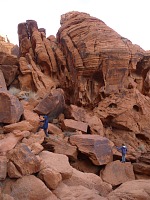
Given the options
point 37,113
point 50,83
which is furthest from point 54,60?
point 37,113

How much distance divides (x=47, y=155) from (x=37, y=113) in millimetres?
3315

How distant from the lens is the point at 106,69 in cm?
1205

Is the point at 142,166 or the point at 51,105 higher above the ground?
the point at 51,105

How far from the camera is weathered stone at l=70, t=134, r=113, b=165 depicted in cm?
897

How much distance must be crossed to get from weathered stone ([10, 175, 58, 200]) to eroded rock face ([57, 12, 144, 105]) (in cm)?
741

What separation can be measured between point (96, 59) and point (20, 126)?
6159 mm

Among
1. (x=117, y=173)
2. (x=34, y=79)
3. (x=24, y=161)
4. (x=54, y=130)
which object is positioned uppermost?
(x=34, y=79)

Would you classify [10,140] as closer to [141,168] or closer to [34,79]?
[141,168]

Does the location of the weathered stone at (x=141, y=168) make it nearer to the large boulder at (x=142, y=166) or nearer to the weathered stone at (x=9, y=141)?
→ the large boulder at (x=142, y=166)

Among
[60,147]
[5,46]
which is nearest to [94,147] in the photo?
[60,147]

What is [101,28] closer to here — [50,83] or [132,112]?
[50,83]

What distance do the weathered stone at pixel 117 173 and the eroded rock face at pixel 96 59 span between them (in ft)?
14.3

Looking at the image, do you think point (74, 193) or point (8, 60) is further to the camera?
point (8, 60)

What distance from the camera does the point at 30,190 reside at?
Answer: 5.41m
